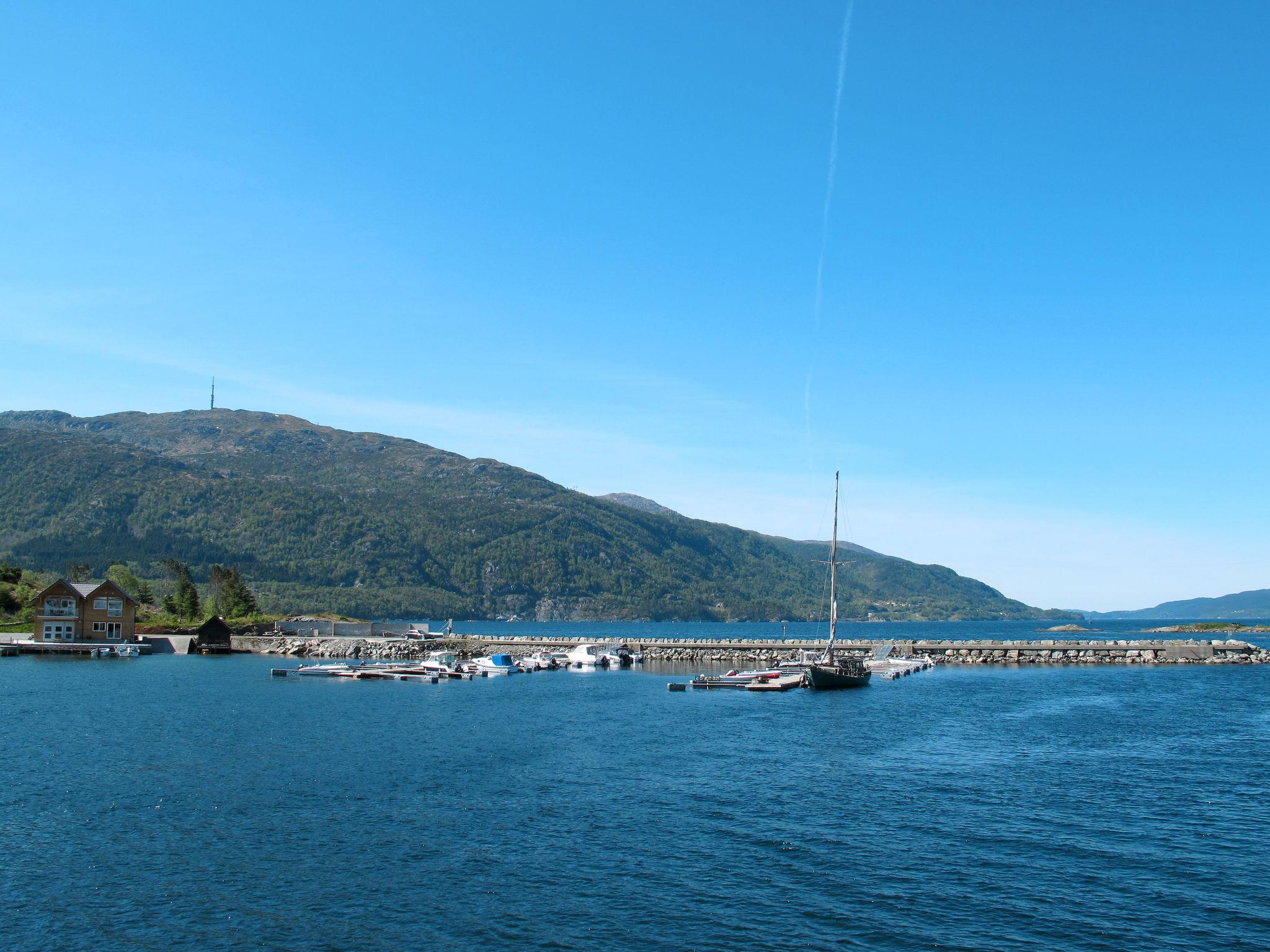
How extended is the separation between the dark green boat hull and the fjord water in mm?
20207

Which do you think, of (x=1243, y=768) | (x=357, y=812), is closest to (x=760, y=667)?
(x=1243, y=768)

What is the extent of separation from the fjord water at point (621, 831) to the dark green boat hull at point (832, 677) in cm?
2021

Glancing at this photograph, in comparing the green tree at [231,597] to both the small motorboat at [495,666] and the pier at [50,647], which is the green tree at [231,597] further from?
the small motorboat at [495,666]

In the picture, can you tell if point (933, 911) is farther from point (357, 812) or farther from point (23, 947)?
point (23, 947)

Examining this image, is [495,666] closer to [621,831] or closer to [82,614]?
[82,614]

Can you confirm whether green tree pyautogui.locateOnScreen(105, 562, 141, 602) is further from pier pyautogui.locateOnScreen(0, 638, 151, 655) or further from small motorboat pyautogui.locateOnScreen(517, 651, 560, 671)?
Answer: small motorboat pyautogui.locateOnScreen(517, 651, 560, 671)

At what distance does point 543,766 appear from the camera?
44906 millimetres

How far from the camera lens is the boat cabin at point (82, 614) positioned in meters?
116

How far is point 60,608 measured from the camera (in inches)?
4628

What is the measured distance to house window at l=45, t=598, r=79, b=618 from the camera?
116750mm

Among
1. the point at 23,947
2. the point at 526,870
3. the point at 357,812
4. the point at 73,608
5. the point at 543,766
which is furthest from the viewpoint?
the point at 73,608

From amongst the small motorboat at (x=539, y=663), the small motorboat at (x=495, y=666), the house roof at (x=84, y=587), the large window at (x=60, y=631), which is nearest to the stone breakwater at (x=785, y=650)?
the small motorboat at (x=539, y=663)

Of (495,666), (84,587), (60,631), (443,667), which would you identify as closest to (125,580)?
(84,587)

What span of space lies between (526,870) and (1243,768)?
39.1 metres
